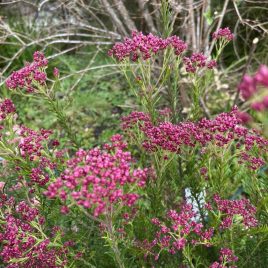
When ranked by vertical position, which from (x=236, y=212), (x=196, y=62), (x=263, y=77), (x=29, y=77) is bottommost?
(x=236, y=212)

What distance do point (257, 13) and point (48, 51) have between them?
2.41 m

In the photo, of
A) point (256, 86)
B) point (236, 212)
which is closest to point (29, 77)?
point (236, 212)

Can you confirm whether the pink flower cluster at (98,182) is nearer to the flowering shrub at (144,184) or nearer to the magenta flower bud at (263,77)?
the flowering shrub at (144,184)

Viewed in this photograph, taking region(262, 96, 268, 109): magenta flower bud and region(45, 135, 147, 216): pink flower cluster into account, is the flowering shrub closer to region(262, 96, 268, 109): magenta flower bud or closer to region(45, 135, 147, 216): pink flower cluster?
region(45, 135, 147, 216): pink flower cluster


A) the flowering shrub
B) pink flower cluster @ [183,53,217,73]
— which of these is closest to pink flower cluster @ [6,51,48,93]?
the flowering shrub

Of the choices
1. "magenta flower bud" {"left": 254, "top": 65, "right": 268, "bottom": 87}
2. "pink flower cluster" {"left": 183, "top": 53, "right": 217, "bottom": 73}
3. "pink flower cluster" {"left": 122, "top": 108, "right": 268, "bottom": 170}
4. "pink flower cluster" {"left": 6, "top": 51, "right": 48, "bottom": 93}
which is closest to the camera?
"magenta flower bud" {"left": 254, "top": 65, "right": 268, "bottom": 87}

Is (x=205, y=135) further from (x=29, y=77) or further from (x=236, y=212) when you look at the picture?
(x=29, y=77)

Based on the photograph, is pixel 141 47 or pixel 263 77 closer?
pixel 263 77

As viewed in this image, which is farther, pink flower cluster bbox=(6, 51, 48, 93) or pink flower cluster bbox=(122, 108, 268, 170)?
pink flower cluster bbox=(6, 51, 48, 93)

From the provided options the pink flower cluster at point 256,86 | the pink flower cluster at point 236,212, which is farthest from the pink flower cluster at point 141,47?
the pink flower cluster at point 256,86

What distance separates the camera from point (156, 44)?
1.89m

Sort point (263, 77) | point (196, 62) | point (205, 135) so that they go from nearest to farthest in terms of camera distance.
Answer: point (263, 77)
point (205, 135)
point (196, 62)

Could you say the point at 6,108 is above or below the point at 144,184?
above

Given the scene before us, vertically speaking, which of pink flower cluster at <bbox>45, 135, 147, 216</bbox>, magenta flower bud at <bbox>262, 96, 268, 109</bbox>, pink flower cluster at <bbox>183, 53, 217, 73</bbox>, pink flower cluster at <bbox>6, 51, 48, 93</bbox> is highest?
magenta flower bud at <bbox>262, 96, 268, 109</bbox>
